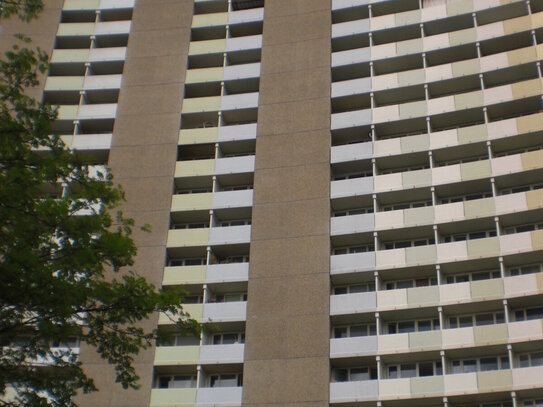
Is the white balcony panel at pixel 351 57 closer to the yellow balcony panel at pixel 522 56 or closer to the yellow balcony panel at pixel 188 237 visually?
the yellow balcony panel at pixel 522 56

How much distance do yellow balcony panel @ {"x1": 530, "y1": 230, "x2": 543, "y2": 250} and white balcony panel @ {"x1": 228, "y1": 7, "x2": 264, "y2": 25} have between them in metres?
22.3

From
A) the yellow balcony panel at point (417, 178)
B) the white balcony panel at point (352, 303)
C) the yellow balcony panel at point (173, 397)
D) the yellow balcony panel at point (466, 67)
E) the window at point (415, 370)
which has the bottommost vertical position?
the yellow balcony panel at point (173, 397)

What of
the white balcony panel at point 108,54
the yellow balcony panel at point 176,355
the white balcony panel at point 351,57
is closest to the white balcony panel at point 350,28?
the white balcony panel at point 351,57

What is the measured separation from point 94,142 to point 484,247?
22.9 meters

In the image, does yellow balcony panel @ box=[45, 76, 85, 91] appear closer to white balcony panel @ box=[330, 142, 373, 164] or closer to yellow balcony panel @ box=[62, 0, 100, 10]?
yellow balcony panel @ box=[62, 0, 100, 10]

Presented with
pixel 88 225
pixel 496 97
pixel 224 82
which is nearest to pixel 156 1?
pixel 224 82

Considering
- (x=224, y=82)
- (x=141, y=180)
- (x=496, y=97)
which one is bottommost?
(x=141, y=180)

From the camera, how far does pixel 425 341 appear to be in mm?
37719

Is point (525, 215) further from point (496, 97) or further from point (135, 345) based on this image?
point (135, 345)

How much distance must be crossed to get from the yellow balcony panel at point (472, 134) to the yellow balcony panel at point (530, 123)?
5.71ft

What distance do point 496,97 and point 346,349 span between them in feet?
52.5

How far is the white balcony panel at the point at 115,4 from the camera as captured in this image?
5394cm

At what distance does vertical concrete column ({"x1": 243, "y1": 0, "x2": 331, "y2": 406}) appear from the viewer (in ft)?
124

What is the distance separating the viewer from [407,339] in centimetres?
3803
